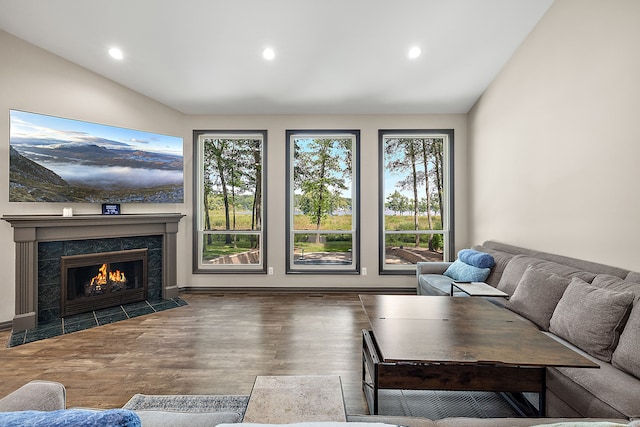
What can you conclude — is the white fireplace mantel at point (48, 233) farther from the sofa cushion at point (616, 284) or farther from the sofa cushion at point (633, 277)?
the sofa cushion at point (633, 277)

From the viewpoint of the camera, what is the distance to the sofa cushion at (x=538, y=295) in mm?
2344

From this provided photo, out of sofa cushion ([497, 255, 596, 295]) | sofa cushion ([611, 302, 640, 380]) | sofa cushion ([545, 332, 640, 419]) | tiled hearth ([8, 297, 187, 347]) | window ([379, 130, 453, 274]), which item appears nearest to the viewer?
sofa cushion ([545, 332, 640, 419])

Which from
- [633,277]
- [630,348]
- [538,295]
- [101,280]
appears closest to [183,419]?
[630,348]

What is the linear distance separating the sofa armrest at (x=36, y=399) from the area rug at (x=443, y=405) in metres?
1.75

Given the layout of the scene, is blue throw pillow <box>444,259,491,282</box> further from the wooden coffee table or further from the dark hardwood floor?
the wooden coffee table

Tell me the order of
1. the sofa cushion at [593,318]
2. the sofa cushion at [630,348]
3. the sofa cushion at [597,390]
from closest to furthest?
1. the sofa cushion at [597,390]
2. the sofa cushion at [630,348]
3. the sofa cushion at [593,318]

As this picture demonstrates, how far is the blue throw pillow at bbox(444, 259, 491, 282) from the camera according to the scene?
3477mm

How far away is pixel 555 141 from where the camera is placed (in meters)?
3.05

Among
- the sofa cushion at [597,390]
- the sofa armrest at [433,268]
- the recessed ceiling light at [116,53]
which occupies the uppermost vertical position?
the recessed ceiling light at [116,53]

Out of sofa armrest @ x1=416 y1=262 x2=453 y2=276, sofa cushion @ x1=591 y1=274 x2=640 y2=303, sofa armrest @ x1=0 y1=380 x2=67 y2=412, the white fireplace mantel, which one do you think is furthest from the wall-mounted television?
sofa cushion @ x1=591 y1=274 x2=640 y2=303

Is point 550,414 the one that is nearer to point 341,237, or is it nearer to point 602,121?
point 602,121

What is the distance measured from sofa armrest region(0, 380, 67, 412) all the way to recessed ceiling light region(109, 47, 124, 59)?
11.9 ft

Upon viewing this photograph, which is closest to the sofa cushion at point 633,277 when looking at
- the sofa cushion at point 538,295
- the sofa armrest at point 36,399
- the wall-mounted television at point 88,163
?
the sofa cushion at point 538,295

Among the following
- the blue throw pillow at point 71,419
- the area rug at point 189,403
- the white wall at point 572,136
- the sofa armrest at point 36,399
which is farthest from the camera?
the white wall at point 572,136
